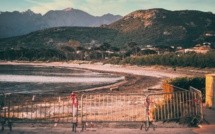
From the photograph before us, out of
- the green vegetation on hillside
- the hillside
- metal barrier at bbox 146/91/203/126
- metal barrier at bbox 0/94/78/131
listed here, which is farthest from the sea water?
the hillside

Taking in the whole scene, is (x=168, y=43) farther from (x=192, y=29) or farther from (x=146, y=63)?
(x=146, y=63)

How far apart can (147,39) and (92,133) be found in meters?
173

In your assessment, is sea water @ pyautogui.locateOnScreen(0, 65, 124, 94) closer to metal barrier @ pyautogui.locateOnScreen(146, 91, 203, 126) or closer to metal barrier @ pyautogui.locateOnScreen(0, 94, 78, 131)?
metal barrier @ pyautogui.locateOnScreen(0, 94, 78, 131)

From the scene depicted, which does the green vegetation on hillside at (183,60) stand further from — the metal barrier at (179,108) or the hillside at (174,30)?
the hillside at (174,30)

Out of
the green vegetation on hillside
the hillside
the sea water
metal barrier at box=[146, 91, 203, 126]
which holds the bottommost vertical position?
the sea water

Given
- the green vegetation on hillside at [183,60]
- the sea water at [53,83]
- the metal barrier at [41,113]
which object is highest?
the green vegetation on hillside at [183,60]

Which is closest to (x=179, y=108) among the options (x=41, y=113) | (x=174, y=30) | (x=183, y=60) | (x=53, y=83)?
(x=41, y=113)

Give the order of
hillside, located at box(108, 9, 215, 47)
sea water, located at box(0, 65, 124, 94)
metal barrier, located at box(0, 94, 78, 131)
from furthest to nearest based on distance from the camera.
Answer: hillside, located at box(108, 9, 215, 47)
sea water, located at box(0, 65, 124, 94)
metal barrier, located at box(0, 94, 78, 131)

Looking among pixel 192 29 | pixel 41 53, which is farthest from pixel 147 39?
pixel 41 53

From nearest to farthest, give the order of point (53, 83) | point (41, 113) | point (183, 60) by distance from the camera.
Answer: point (41, 113) → point (53, 83) → point (183, 60)

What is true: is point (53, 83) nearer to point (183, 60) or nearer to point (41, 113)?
point (41, 113)

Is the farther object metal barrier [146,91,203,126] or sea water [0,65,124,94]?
sea water [0,65,124,94]

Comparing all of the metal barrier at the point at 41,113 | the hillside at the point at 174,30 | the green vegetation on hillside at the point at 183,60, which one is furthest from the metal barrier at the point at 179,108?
the hillside at the point at 174,30

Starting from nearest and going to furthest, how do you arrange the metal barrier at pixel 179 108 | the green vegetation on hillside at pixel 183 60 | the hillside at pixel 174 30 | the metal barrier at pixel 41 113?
the metal barrier at pixel 179 108
the metal barrier at pixel 41 113
the green vegetation on hillside at pixel 183 60
the hillside at pixel 174 30
